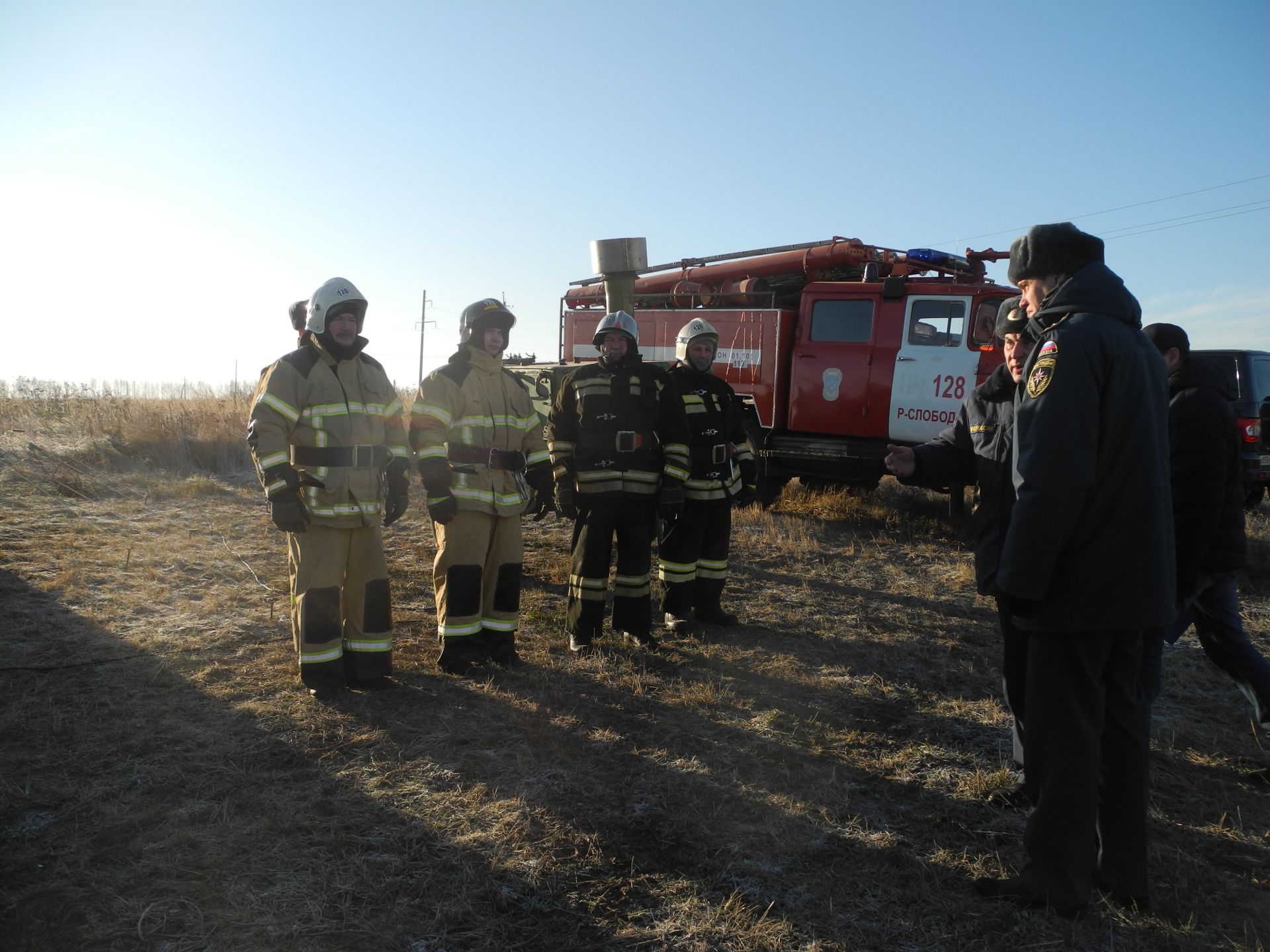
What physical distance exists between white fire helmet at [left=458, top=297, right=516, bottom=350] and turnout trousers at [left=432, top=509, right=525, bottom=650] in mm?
950

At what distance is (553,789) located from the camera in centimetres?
318

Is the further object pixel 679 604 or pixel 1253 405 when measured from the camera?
pixel 1253 405

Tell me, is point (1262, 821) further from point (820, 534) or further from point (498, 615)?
point (820, 534)

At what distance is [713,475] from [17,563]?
507 centimetres

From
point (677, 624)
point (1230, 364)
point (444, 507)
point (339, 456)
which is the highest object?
point (1230, 364)

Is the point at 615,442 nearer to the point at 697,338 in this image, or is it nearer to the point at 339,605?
the point at 697,338

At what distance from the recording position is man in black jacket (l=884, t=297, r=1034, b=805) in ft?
8.75

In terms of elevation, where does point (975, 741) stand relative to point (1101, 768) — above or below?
below

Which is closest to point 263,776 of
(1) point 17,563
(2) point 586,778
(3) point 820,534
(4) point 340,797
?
(4) point 340,797

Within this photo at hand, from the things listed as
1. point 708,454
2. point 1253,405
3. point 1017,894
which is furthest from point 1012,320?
point 1253,405

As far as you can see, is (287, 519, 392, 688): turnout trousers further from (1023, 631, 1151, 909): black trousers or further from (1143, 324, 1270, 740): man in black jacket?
(1143, 324, 1270, 740): man in black jacket

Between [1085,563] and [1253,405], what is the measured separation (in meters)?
8.11

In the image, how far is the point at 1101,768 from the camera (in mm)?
2496

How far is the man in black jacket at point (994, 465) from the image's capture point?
267 centimetres
